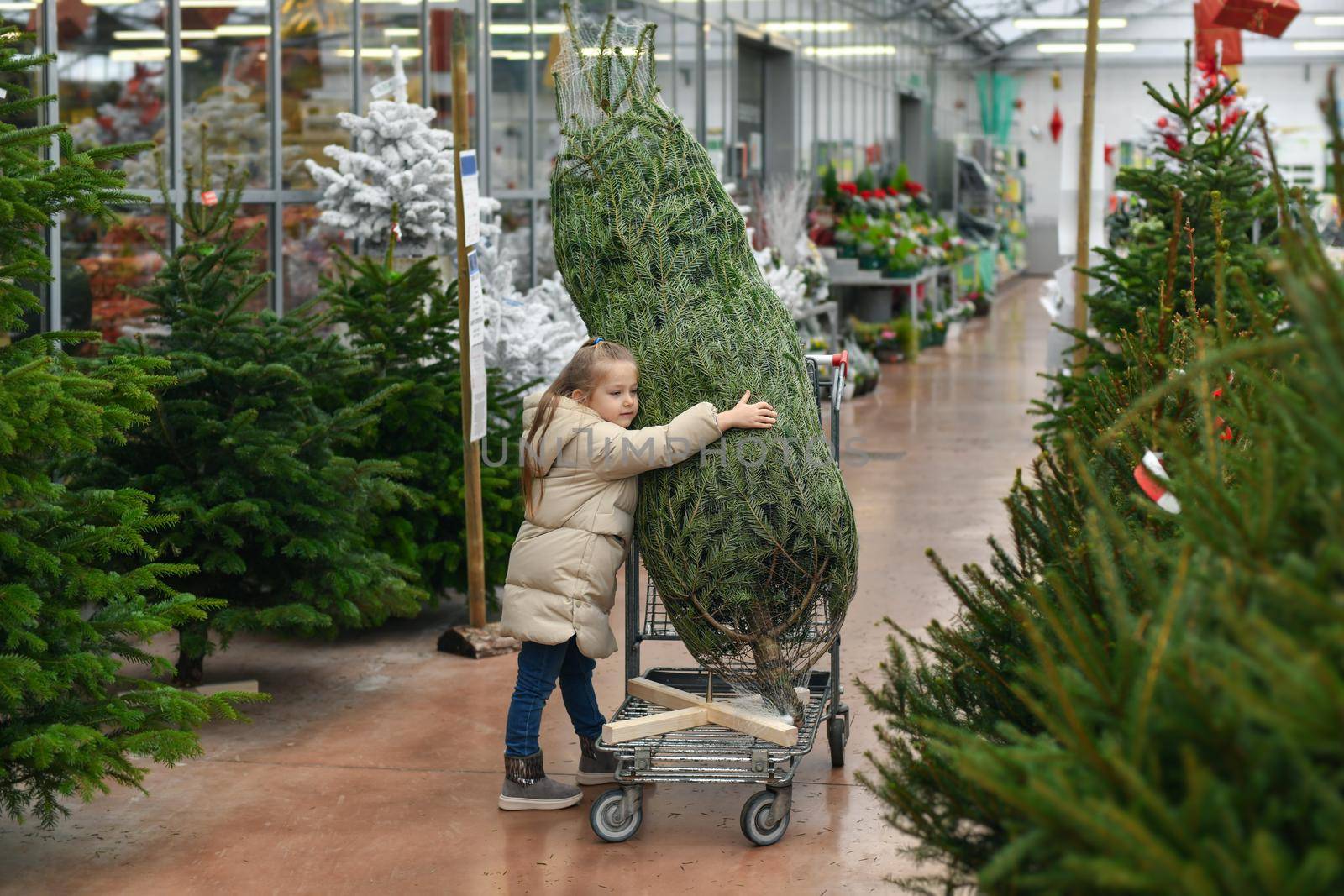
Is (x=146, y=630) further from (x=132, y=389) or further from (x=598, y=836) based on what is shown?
(x=598, y=836)

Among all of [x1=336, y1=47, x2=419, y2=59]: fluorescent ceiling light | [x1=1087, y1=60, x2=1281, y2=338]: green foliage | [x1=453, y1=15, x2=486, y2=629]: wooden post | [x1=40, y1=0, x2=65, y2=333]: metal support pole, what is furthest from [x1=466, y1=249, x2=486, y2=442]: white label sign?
[x1=336, y1=47, x2=419, y2=59]: fluorescent ceiling light

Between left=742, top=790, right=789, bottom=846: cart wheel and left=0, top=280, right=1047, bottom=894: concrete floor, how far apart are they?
28 mm

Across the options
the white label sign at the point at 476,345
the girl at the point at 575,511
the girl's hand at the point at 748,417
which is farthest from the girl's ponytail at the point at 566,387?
the white label sign at the point at 476,345

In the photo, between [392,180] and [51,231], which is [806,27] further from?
[51,231]

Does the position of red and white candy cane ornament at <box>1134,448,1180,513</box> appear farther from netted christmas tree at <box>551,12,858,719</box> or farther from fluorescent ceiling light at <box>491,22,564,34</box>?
fluorescent ceiling light at <box>491,22,564,34</box>

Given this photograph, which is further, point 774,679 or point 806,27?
point 806,27

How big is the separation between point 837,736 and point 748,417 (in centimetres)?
102

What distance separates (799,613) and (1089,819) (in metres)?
2.14

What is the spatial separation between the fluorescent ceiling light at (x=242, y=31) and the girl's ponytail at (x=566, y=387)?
3.69 m

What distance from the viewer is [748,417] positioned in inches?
131

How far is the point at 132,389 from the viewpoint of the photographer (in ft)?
10.2

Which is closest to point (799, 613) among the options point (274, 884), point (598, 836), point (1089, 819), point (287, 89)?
point (598, 836)

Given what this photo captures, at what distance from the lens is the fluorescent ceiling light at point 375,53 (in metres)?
7.09

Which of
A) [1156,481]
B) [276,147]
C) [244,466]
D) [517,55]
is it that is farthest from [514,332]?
[1156,481]
